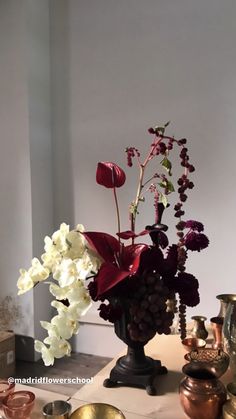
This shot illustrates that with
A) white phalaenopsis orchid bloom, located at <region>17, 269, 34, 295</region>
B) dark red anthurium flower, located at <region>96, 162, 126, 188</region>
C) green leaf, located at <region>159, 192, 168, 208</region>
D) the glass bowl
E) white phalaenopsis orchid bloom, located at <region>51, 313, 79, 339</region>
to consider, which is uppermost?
dark red anthurium flower, located at <region>96, 162, 126, 188</region>

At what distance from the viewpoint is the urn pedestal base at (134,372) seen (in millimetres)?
1081

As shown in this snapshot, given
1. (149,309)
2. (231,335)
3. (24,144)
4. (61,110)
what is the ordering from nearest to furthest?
(149,309) → (231,335) → (24,144) → (61,110)

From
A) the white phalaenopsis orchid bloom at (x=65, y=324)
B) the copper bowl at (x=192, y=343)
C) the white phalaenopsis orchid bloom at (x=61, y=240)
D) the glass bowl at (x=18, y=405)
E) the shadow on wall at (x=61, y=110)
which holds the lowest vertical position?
the glass bowl at (x=18, y=405)

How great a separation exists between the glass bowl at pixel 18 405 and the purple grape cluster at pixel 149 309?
312 mm

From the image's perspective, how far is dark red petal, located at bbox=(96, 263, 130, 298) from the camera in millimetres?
909

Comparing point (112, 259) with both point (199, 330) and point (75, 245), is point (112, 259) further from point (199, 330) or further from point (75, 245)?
point (199, 330)

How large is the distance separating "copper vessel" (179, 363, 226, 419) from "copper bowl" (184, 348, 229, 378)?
7 centimetres

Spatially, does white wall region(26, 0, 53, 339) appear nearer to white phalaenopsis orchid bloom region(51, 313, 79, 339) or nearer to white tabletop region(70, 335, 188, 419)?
white tabletop region(70, 335, 188, 419)

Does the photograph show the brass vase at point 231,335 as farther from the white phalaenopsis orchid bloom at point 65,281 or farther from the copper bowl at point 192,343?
the white phalaenopsis orchid bloom at point 65,281

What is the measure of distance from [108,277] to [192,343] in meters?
0.57

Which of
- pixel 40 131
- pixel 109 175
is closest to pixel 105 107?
pixel 40 131

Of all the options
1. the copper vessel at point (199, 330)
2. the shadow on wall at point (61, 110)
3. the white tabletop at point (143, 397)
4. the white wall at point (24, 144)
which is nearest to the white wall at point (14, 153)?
the white wall at point (24, 144)

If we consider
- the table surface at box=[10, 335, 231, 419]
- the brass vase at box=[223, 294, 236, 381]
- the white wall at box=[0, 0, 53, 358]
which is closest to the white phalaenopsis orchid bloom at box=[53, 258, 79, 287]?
the table surface at box=[10, 335, 231, 419]

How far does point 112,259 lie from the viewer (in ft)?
3.30
